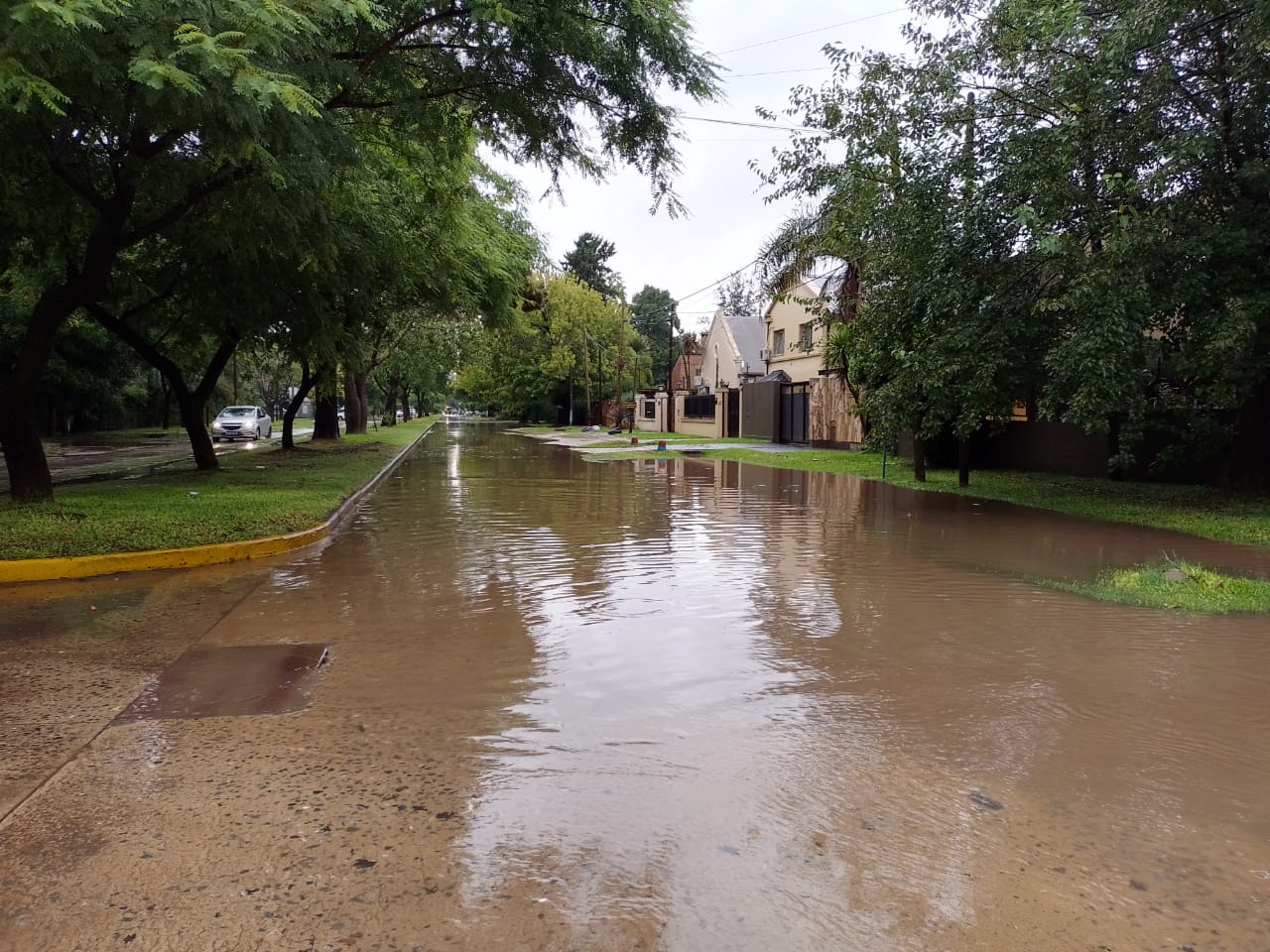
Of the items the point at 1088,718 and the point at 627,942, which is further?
the point at 1088,718

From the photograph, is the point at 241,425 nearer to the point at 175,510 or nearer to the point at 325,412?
the point at 325,412

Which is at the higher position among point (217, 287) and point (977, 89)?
point (977, 89)

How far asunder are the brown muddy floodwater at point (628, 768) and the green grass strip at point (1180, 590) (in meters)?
0.32

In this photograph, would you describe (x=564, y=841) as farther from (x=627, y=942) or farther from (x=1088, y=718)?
(x=1088, y=718)

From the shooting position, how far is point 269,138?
27.1 feet

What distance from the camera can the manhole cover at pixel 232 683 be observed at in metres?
4.78

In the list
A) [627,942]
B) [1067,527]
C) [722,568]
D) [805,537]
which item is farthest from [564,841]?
[1067,527]

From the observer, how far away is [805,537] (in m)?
11.1

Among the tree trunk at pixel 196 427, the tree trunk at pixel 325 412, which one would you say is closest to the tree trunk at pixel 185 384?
the tree trunk at pixel 196 427

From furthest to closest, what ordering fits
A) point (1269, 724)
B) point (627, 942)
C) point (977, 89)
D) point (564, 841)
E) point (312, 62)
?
point (977, 89), point (312, 62), point (1269, 724), point (564, 841), point (627, 942)

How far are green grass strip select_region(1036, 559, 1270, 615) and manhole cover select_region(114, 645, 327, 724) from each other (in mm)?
6481

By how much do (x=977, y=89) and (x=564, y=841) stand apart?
14.4 metres

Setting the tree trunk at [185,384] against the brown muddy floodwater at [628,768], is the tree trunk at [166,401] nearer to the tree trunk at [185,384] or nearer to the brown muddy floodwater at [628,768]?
the tree trunk at [185,384]

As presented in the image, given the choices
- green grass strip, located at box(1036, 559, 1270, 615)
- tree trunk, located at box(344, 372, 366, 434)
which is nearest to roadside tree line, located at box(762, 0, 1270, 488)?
green grass strip, located at box(1036, 559, 1270, 615)
